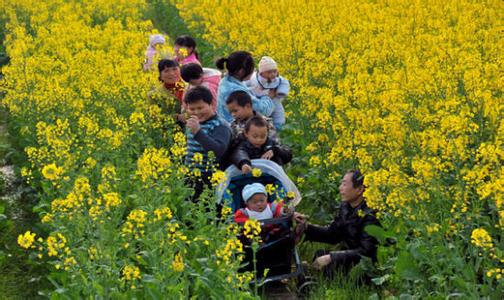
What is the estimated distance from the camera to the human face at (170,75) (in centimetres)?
868

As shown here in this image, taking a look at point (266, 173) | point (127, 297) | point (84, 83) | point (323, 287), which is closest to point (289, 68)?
point (84, 83)

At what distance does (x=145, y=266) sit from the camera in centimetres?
562

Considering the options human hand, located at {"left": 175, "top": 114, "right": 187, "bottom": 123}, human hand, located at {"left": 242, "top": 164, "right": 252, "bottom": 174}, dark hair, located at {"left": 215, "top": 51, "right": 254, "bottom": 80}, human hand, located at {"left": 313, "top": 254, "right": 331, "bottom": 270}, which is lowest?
human hand, located at {"left": 313, "top": 254, "right": 331, "bottom": 270}

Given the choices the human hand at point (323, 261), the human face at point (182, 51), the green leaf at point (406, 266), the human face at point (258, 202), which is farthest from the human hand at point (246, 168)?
the human face at point (182, 51)

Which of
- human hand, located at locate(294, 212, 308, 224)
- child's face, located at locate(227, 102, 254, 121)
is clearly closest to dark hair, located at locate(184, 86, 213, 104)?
child's face, located at locate(227, 102, 254, 121)

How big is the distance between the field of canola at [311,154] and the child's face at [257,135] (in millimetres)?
542

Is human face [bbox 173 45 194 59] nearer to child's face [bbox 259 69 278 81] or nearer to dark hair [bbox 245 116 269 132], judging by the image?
child's face [bbox 259 69 278 81]

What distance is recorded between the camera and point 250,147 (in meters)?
6.73

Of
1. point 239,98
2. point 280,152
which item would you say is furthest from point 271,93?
point 280,152

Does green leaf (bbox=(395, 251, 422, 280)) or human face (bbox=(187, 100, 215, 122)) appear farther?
human face (bbox=(187, 100, 215, 122))

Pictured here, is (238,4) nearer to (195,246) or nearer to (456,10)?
(456,10)

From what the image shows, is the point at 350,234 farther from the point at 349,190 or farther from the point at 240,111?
the point at 240,111

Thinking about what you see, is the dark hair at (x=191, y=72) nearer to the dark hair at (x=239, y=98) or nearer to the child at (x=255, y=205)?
the dark hair at (x=239, y=98)

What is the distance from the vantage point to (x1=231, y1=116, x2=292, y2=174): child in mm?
6630
